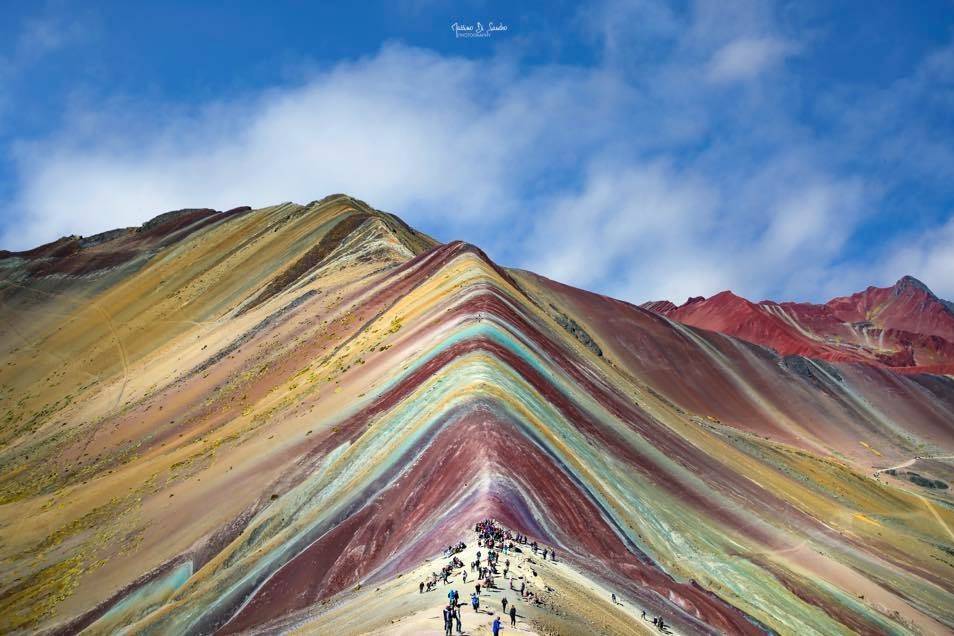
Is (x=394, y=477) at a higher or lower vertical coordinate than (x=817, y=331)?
lower

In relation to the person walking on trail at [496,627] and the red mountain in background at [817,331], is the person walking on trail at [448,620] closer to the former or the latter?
the person walking on trail at [496,627]

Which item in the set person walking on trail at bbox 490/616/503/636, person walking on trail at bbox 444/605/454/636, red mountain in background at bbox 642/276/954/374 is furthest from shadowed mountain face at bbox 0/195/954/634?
red mountain in background at bbox 642/276/954/374

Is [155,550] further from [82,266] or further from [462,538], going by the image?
[82,266]

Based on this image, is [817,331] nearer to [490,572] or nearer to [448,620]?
[490,572]

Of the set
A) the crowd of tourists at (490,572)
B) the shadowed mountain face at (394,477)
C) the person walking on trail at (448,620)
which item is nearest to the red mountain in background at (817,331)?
the shadowed mountain face at (394,477)

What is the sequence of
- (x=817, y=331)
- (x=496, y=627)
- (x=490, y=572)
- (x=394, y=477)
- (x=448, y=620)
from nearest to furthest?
(x=496, y=627), (x=448, y=620), (x=490, y=572), (x=394, y=477), (x=817, y=331)

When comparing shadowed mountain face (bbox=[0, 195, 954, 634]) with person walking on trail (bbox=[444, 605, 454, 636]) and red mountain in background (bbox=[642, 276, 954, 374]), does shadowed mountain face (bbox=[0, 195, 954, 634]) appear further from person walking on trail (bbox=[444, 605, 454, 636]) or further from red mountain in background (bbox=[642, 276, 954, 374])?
red mountain in background (bbox=[642, 276, 954, 374])

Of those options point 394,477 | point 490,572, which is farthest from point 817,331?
point 490,572

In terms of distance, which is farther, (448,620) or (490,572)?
(490,572)
